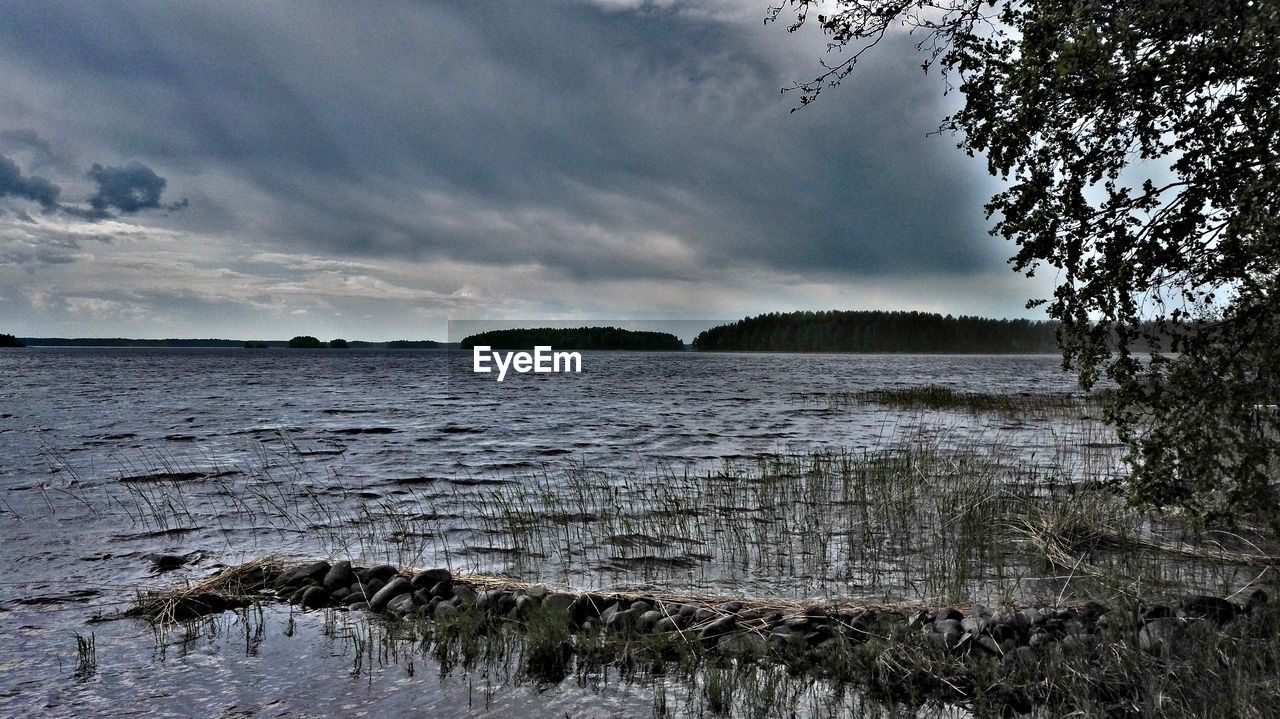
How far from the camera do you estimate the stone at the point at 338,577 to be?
8.63 meters

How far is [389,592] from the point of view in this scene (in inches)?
324

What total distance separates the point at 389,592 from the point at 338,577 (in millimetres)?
899

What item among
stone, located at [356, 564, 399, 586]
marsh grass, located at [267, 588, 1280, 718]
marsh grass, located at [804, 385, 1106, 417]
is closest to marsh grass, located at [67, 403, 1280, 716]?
marsh grass, located at [267, 588, 1280, 718]

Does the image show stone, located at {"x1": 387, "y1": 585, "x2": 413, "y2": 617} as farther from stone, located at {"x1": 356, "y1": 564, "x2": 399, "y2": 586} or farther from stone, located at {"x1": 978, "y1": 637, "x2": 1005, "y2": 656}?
stone, located at {"x1": 978, "y1": 637, "x2": 1005, "y2": 656}

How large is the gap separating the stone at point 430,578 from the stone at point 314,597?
1030 mm

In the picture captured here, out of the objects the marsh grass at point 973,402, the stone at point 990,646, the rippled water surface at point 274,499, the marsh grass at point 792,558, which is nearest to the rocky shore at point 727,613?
the stone at point 990,646

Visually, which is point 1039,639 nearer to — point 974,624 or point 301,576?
point 974,624

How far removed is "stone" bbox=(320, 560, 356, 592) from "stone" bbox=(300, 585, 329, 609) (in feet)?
0.45

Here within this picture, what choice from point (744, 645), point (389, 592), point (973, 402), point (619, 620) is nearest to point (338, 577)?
point (389, 592)

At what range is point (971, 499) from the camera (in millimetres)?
12109

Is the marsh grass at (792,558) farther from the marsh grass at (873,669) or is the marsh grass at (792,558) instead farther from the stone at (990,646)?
the stone at (990,646)

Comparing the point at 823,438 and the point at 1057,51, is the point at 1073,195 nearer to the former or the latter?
the point at 1057,51

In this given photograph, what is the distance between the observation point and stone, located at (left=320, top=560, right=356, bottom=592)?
28.3ft

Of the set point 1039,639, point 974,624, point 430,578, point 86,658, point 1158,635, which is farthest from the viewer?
point 430,578
